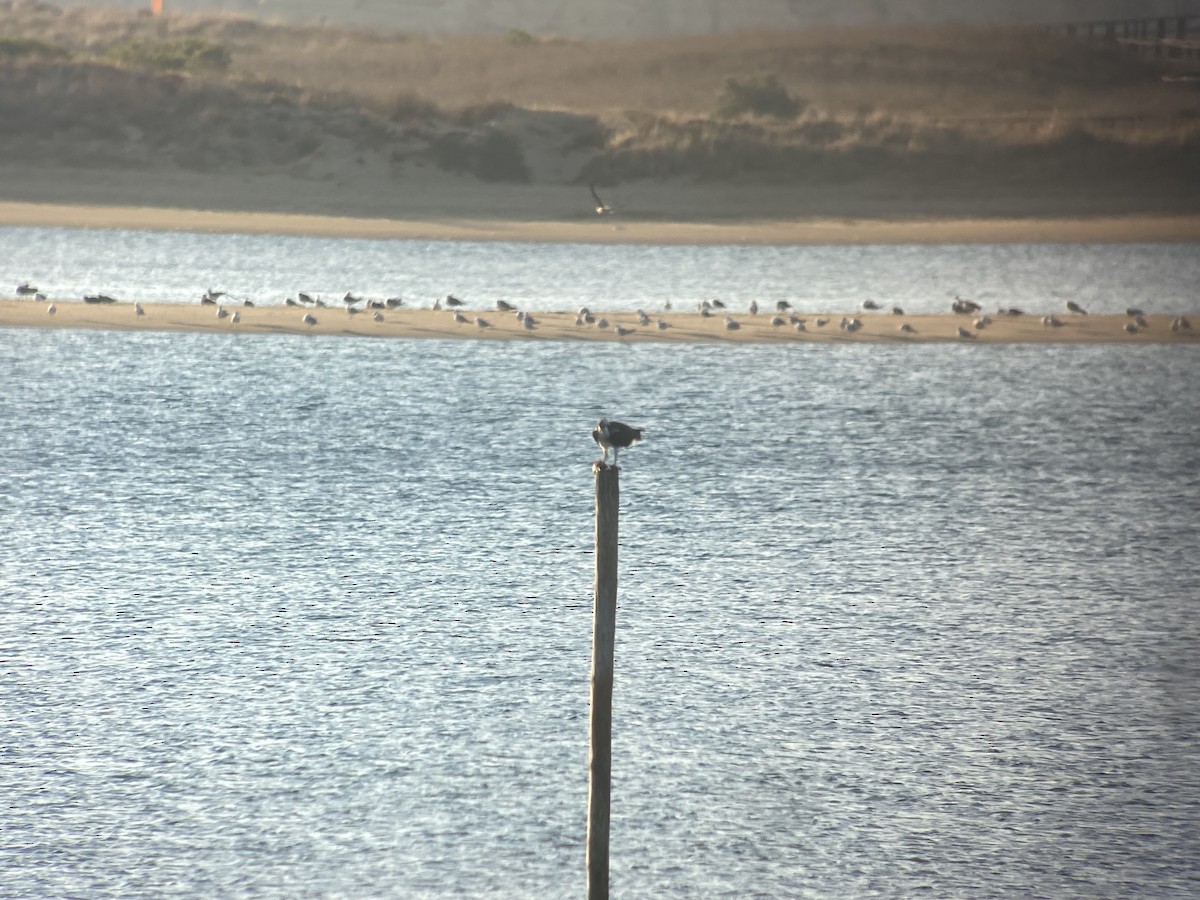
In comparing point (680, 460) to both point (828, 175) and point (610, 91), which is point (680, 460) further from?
point (610, 91)

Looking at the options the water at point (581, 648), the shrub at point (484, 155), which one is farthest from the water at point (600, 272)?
the water at point (581, 648)

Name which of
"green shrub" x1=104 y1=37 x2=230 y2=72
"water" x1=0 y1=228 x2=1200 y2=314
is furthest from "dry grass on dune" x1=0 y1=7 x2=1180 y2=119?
"water" x1=0 y1=228 x2=1200 y2=314

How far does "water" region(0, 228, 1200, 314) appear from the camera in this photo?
120ft

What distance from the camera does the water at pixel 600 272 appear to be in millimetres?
36500

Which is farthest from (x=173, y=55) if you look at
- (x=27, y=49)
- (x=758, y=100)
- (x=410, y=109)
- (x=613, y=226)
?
(x=613, y=226)

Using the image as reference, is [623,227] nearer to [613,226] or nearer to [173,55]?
[613,226]

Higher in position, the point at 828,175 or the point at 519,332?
the point at 828,175

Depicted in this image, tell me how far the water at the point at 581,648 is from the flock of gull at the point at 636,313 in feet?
18.9

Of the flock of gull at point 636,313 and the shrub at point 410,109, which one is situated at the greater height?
the shrub at point 410,109

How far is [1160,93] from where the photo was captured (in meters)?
81.6

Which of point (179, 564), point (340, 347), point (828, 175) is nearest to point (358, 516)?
point (179, 564)

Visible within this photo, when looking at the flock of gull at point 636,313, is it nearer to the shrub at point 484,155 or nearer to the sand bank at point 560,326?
the sand bank at point 560,326

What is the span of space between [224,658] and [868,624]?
204 inches

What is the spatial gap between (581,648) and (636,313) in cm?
1962
